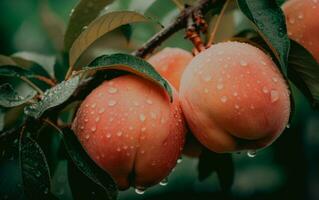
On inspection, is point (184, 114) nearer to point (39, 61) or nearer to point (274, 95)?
point (274, 95)

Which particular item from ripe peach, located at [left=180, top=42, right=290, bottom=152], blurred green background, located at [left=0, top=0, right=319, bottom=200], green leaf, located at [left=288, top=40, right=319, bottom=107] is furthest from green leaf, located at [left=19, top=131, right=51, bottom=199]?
blurred green background, located at [left=0, top=0, right=319, bottom=200]

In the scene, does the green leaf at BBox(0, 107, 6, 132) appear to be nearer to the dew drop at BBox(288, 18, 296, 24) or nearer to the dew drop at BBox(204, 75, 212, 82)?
the dew drop at BBox(204, 75, 212, 82)

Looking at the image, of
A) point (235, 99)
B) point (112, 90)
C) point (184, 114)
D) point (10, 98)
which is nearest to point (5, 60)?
point (10, 98)

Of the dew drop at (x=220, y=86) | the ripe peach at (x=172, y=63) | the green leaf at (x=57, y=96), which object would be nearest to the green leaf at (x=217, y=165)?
the ripe peach at (x=172, y=63)

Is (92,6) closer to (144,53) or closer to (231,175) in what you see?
(144,53)

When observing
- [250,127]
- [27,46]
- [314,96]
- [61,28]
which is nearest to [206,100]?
[250,127]

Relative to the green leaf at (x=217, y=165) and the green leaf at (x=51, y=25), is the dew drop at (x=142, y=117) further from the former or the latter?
the green leaf at (x=51, y=25)
